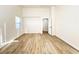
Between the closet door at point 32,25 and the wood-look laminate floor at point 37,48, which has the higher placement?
the closet door at point 32,25

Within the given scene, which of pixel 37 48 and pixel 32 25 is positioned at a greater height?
pixel 32 25

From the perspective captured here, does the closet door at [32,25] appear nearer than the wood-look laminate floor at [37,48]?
No

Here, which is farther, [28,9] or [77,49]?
[28,9]

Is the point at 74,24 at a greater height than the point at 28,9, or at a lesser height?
lesser

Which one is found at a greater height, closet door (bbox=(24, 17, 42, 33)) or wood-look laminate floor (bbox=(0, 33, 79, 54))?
closet door (bbox=(24, 17, 42, 33))

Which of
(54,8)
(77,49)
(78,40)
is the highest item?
(54,8)

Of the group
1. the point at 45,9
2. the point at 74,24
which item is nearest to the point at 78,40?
the point at 74,24

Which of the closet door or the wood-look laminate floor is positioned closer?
the wood-look laminate floor

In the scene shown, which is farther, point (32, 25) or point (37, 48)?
point (32, 25)
